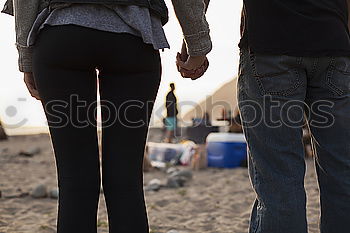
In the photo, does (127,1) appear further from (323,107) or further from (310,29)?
(323,107)

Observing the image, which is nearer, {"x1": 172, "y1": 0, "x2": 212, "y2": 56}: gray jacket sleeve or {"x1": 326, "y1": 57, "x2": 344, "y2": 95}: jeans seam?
{"x1": 172, "y1": 0, "x2": 212, "y2": 56}: gray jacket sleeve

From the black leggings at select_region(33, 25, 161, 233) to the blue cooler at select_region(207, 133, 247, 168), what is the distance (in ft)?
16.2

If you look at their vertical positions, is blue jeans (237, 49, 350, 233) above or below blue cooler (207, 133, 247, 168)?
above

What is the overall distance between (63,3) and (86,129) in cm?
34

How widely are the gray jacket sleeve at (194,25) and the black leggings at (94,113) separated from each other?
0.42 ft

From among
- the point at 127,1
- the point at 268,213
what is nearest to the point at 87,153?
the point at 127,1

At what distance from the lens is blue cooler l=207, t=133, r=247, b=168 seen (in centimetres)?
641

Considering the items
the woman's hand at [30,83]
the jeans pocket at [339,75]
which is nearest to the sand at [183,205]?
the jeans pocket at [339,75]

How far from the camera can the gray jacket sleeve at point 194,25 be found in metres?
1.52

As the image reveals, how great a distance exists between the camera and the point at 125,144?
1.50 metres

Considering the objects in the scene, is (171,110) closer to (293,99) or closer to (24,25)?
A: (293,99)

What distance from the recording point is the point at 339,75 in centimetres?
172

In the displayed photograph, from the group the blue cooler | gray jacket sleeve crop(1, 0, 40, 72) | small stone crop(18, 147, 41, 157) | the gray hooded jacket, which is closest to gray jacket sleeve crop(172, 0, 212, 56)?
the gray hooded jacket

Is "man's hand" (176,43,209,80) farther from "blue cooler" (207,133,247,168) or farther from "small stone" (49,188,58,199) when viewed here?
"blue cooler" (207,133,247,168)
